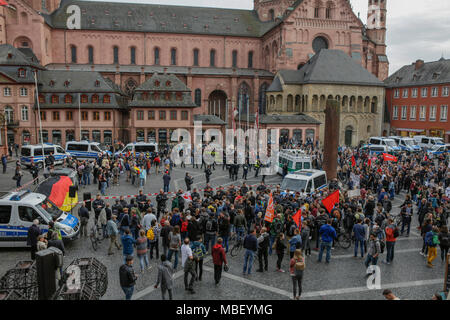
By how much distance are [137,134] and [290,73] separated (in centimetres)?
2573

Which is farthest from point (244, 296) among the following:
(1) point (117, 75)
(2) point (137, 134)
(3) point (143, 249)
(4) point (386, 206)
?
(1) point (117, 75)

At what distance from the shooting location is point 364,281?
40.2 ft

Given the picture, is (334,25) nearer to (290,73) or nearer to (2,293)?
(290,73)

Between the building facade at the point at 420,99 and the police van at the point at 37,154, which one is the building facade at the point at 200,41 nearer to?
the building facade at the point at 420,99

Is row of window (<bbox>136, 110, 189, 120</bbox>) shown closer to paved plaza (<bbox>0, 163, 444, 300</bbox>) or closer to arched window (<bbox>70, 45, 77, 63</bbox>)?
arched window (<bbox>70, 45, 77, 63</bbox>)

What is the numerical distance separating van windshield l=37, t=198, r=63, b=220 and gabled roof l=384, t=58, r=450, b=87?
53.9 m

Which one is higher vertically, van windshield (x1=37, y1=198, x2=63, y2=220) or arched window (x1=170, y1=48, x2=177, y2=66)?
arched window (x1=170, y1=48, x2=177, y2=66)

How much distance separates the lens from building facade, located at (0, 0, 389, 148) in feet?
196

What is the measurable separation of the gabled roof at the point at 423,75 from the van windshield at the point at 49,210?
53.9 metres

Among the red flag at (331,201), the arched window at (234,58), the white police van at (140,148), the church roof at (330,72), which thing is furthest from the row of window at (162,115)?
the red flag at (331,201)

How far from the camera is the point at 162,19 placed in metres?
66.4

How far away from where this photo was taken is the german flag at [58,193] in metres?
18.0

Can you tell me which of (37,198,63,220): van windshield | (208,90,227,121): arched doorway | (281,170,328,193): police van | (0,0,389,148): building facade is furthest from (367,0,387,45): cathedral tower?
(37,198,63,220): van windshield

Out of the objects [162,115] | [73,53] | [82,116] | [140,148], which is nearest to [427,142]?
[162,115]
